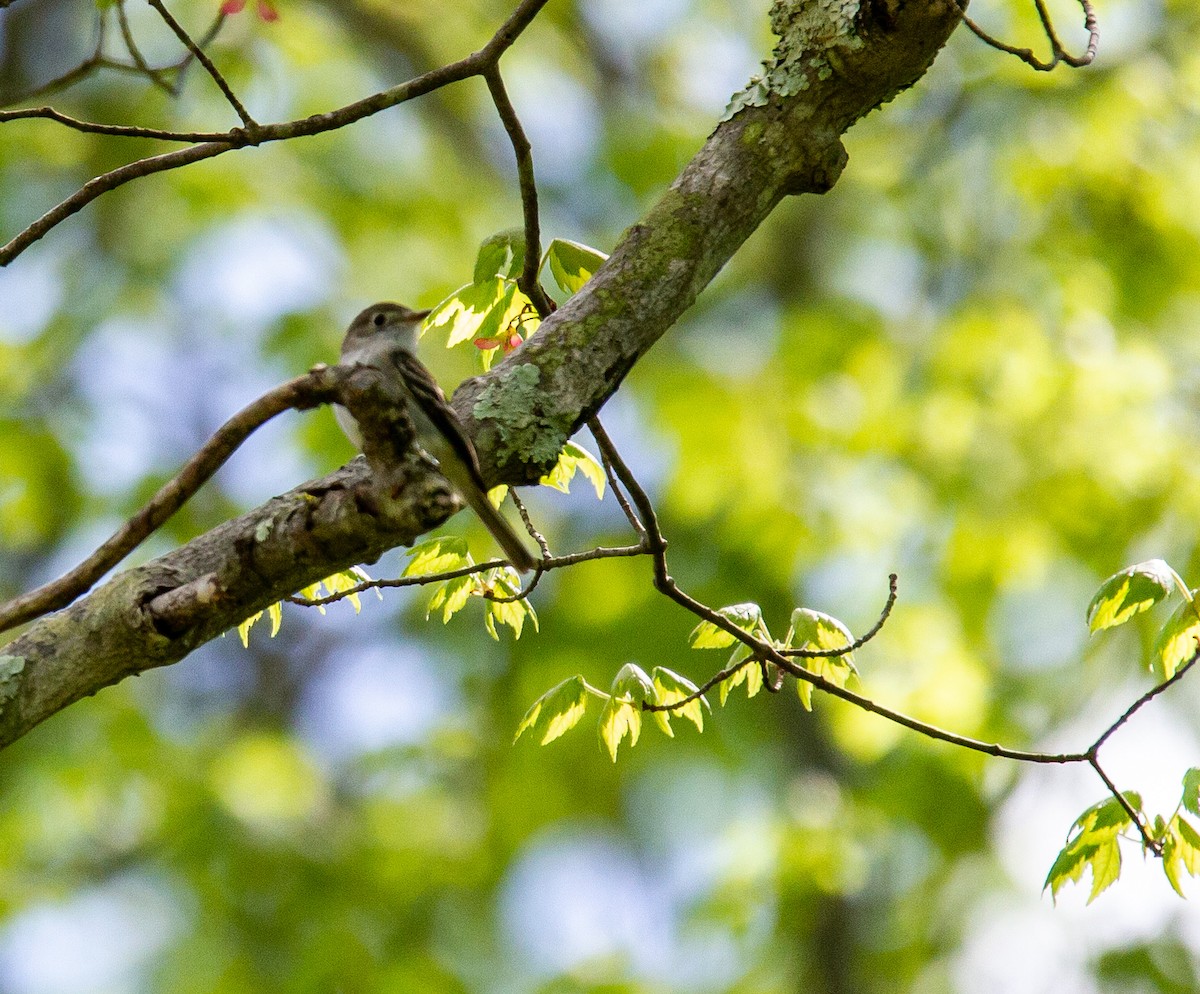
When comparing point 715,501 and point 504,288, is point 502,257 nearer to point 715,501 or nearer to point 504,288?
point 504,288

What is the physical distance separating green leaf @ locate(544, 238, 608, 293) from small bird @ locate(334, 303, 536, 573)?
1.59ft

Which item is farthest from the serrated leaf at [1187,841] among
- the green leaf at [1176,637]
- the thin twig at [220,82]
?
the thin twig at [220,82]

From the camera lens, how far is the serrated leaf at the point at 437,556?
3277 mm

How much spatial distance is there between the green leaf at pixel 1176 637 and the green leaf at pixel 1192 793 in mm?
270

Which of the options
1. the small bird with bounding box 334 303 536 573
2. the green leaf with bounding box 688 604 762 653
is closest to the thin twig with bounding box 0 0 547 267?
the small bird with bounding box 334 303 536 573

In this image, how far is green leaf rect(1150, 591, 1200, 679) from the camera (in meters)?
2.82

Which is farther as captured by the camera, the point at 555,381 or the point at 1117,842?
the point at 1117,842

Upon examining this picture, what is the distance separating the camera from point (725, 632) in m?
3.04

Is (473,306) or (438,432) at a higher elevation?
(473,306)

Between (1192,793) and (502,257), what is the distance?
7.15 feet

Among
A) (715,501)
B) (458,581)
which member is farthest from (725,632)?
(715,501)

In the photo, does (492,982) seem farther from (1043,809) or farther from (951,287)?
(951,287)

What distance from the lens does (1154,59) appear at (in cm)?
923

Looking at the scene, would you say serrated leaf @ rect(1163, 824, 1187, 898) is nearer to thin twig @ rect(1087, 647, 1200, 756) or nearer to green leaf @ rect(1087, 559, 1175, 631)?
thin twig @ rect(1087, 647, 1200, 756)
